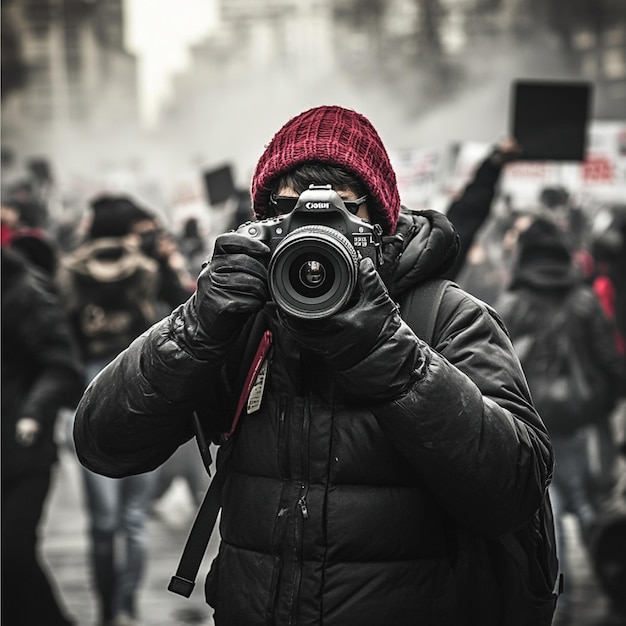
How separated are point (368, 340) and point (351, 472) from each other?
27 cm

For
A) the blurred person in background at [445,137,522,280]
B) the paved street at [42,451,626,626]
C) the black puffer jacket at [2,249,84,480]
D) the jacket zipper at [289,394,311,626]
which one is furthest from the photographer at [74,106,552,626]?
the paved street at [42,451,626,626]

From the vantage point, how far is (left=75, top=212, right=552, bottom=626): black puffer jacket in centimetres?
180

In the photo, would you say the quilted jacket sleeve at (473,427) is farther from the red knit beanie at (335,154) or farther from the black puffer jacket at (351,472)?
the red knit beanie at (335,154)

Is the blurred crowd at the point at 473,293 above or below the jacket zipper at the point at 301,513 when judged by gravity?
below

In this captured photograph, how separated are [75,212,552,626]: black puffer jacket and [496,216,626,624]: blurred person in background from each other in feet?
10.6

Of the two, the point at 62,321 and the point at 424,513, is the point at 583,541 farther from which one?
the point at 424,513

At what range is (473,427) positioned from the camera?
174 cm

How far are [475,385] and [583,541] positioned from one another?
3560mm

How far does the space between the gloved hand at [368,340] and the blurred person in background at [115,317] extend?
3.47 m

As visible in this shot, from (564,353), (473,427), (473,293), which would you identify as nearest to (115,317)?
(473,293)

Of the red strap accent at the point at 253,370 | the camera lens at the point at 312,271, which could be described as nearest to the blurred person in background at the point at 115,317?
the red strap accent at the point at 253,370

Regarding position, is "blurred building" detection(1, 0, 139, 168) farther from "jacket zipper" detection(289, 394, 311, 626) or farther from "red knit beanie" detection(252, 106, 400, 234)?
"jacket zipper" detection(289, 394, 311, 626)

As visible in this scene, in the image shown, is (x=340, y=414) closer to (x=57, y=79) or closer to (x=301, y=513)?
(x=301, y=513)

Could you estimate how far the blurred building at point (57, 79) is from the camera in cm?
525
